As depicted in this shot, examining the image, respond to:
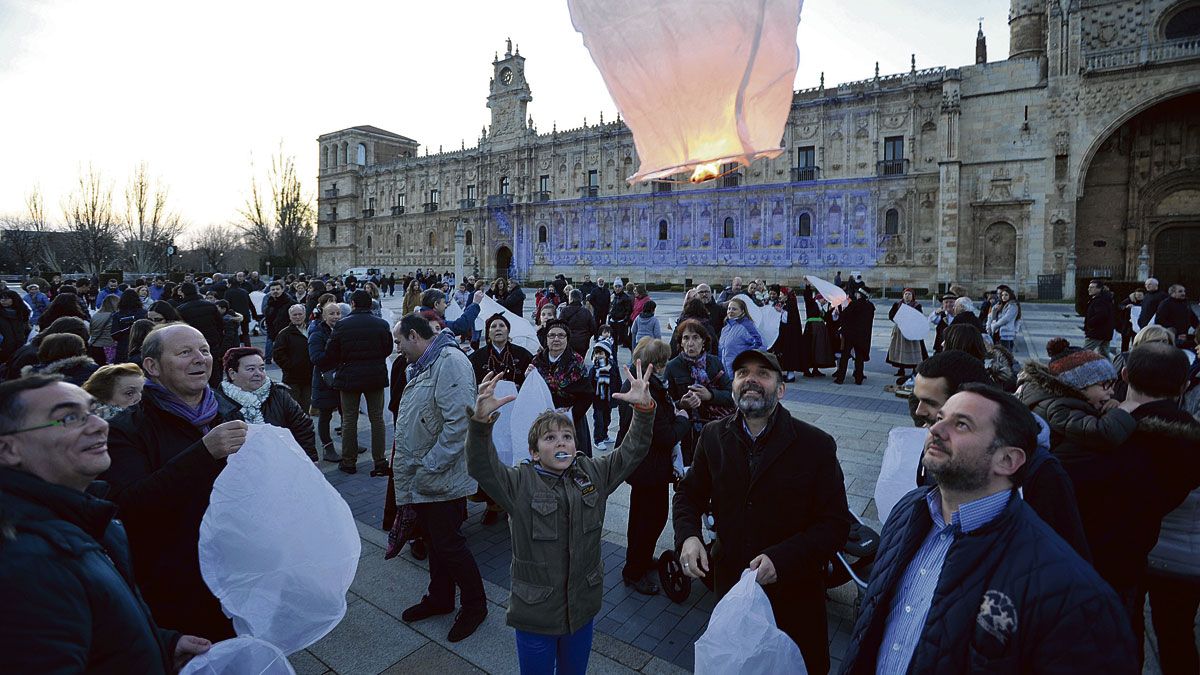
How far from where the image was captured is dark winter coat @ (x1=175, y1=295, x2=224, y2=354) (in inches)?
301

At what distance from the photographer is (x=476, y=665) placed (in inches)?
129

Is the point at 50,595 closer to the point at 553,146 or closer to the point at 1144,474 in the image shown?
the point at 1144,474

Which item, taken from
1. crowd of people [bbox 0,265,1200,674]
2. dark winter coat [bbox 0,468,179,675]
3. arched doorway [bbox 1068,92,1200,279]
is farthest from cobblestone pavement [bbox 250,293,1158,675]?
arched doorway [bbox 1068,92,1200,279]

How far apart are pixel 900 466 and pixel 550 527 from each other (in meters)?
2.17

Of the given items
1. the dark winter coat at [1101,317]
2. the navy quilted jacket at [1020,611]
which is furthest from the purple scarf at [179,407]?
the dark winter coat at [1101,317]

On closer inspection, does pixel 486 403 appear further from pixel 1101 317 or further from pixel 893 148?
pixel 893 148

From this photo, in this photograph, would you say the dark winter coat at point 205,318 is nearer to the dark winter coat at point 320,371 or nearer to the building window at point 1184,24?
the dark winter coat at point 320,371

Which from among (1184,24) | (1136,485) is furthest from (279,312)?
(1184,24)

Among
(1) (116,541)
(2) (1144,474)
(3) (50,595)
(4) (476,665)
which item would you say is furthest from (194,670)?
(2) (1144,474)

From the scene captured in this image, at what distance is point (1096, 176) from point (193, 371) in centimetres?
3758

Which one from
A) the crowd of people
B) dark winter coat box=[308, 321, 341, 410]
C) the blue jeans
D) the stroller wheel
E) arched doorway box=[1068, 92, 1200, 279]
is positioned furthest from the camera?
arched doorway box=[1068, 92, 1200, 279]

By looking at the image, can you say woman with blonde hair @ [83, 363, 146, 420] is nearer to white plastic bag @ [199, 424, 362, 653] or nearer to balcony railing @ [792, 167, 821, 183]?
white plastic bag @ [199, 424, 362, 653]

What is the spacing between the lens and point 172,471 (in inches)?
91.7

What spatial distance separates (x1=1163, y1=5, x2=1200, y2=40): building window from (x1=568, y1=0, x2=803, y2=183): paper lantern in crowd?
37211 mm
